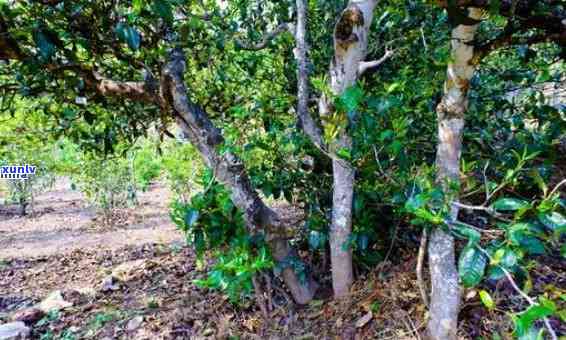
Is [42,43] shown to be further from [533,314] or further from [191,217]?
[533,314]

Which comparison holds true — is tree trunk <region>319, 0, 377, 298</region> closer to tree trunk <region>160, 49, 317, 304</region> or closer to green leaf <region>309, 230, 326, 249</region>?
green leaf <region>309, 230, 326, 249</region>

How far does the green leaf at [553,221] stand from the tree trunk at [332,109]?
0.69 metres

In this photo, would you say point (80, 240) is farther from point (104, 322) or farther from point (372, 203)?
point (372, 203)

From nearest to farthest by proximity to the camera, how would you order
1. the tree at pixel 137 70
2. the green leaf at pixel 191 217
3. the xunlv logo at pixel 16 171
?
the tree at pixel 137 70
the green leaf at pixel 191 217
the xunlv logo at pixel 16 171

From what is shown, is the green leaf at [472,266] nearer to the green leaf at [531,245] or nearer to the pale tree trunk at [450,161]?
the green leaf at [531,245]

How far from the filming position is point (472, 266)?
0.90 meters

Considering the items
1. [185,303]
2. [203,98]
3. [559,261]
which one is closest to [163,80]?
[203,98]

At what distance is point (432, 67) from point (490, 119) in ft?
2.85

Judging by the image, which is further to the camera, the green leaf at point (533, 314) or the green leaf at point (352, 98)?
the green leaf at point (352, 98)

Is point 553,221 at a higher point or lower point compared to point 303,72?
lower

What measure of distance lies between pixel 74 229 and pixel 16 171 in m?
1.71

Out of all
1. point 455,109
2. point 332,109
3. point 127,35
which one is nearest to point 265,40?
point 332,109

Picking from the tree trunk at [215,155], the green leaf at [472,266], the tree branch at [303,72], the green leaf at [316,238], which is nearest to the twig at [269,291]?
the tree trunk at [215,155]

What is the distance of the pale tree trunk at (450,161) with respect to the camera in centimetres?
120
